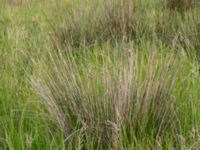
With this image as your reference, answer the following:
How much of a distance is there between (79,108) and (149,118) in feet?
0.91

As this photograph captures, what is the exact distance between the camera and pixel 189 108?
187 centimetres

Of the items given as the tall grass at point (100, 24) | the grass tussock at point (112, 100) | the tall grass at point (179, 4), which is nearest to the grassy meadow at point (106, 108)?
the grass tussock at point (112, 100)

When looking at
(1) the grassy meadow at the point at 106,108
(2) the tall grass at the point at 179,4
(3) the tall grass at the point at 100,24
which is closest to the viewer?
(1) the grassy meadow at the point at 106,108

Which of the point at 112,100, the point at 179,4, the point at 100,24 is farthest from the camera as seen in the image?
the point at 179,4

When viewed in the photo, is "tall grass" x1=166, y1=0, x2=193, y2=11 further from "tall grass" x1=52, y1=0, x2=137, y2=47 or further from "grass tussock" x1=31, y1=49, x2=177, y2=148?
"grass tussock" x1=31, y1=49, x2=177, y2=148

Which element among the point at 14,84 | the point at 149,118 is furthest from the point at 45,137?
the point at 14,84

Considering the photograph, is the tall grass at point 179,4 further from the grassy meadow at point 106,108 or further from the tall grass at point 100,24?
the grassy meadow at point 106,108

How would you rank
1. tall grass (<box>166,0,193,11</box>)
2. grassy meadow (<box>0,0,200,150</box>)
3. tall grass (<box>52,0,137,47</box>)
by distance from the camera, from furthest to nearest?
tall grass (<box>166,0,193,11</box>) < tall grass (<box>52,0,137,47</box>) < grassy meadow (<box>0,0,200,150</box>)

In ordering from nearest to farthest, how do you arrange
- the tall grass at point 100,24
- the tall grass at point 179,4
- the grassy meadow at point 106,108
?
the grassy meadow at point 106,108 → the tall grass at point 100,24 → the tall grass at point 179,4

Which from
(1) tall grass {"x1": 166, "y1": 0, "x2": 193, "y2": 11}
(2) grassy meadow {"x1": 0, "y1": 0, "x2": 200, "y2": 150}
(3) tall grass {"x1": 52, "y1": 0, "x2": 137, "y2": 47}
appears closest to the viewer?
(2) grassy meadow {"x1": 0, "y1": 0, "x2": 200, "y2": 150}

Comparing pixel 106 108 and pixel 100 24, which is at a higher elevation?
pixel 106 108

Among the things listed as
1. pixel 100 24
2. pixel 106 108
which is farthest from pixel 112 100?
pixel 100 24

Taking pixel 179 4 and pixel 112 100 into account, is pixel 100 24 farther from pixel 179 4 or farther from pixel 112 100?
pixel 112 100

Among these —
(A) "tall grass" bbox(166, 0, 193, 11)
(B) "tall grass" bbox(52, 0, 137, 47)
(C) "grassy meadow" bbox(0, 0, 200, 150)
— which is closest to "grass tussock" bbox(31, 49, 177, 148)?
(C) "grassy meadow" bbox(0, 0, 200, 150)
